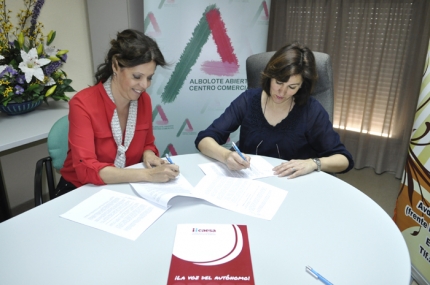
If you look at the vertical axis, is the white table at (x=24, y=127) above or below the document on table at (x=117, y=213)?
above

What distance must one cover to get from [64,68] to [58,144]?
1.18 metres

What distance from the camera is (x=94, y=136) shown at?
137 cm

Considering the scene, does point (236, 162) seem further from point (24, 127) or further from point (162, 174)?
point (24, 127)

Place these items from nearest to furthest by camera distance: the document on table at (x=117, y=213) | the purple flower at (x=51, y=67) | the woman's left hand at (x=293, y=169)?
the document on table at (x=117, y=213) → the woman's left hand at (x=293, y=169) → the purple flower at (x=51, y=67)

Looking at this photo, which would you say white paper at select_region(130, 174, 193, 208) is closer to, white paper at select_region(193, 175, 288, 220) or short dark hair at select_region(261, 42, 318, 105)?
white paper at select_region(193, 175, 288, 220)

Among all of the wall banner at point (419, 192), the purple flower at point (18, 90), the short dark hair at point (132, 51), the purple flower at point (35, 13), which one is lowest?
the wall banner at point (419, 192)

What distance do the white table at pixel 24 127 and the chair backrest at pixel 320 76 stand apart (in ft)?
3.92

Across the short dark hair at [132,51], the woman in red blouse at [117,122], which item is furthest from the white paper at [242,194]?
the short dark hair at [132,51]

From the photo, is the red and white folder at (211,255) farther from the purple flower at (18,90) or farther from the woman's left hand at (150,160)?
the purple flower at (18,90)

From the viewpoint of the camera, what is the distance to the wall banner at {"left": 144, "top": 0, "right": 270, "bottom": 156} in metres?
2.23

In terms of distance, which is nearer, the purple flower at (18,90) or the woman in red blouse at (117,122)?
the woman in red blouse at (117,122)

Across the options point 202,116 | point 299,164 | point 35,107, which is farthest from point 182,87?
point 299,164

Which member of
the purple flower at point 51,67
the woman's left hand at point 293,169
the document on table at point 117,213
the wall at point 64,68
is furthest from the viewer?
the wall at point 64,68

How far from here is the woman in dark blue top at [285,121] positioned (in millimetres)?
1504
